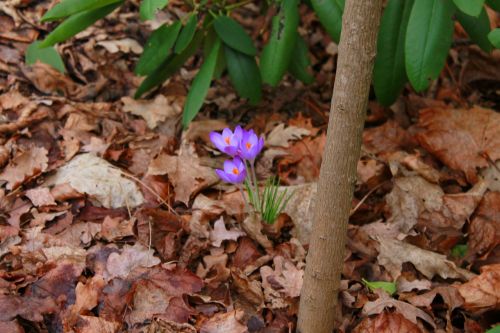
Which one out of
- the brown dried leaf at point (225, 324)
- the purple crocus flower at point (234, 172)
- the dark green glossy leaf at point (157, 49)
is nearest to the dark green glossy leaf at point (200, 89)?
the dark green glossy leaf at point (157, 49)

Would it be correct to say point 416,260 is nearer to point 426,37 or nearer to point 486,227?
point 486,227


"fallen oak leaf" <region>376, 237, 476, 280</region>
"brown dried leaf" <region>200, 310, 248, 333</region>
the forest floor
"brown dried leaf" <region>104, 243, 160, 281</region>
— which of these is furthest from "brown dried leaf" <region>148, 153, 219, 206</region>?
"fallen oak leaf" <region>376, 237, 476, 280</region>

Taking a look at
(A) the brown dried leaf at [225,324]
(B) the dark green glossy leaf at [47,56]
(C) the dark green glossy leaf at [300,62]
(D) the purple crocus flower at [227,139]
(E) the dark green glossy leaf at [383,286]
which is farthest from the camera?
(B) the dark green glossy leaf at [47,56]

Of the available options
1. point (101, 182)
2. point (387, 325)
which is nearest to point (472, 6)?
point (387, 325)

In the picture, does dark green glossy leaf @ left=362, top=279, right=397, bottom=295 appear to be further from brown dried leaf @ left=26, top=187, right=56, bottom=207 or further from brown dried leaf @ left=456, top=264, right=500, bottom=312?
brown dried leaf @ left=26, top=187, right=56, bottom=207

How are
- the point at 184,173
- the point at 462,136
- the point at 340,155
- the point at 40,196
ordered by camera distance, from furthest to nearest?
the point at 462,136 → the point at 184,173 → the point at 40,196 → the point at 340,155

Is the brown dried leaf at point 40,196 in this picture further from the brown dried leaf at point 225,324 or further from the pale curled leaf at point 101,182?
the brown dried leaf at point 225,324
